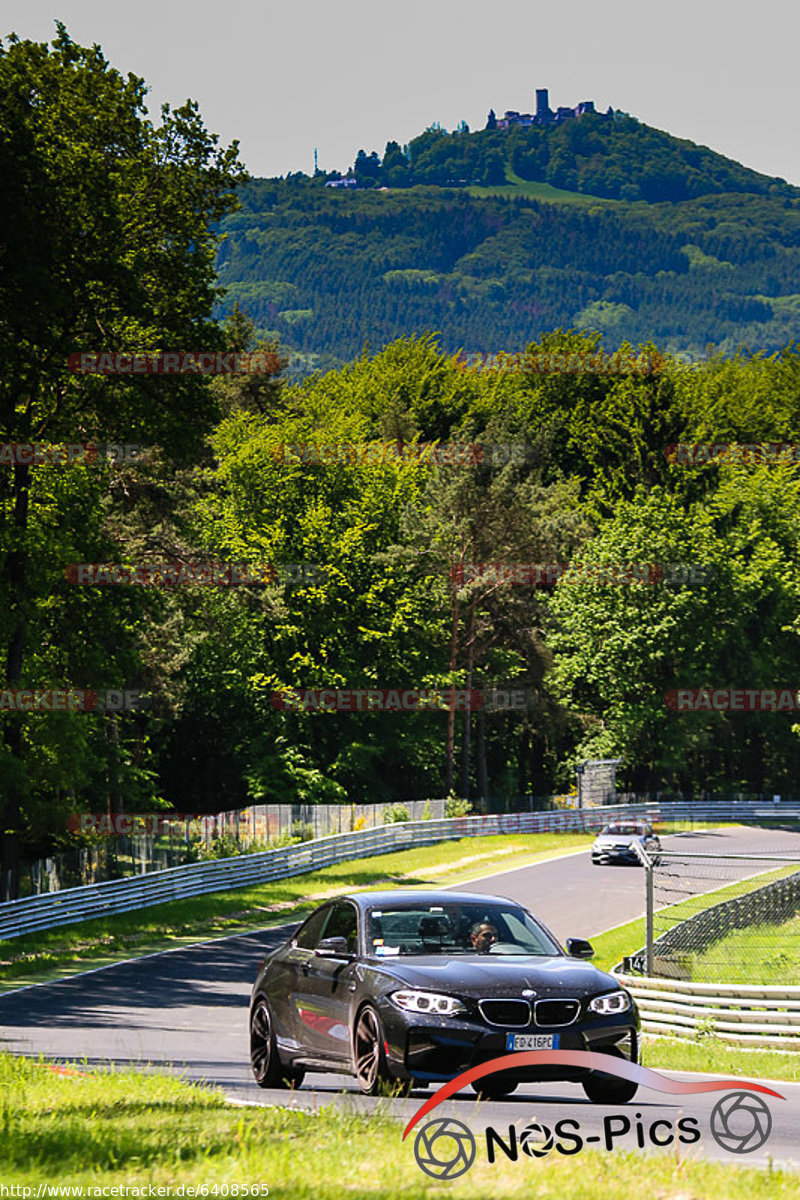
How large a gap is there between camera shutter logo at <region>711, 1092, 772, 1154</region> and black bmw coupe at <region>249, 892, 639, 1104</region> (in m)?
0.66

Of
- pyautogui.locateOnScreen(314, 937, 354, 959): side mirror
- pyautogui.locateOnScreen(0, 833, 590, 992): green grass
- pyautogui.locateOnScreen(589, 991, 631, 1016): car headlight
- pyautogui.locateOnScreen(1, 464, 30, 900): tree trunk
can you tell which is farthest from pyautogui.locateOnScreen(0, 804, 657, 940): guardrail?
pyautogui.locateOnScreen(589, 991, 631, 1016): car headlight

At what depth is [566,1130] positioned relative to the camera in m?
9.47

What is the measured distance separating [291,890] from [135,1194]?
39.2 metres

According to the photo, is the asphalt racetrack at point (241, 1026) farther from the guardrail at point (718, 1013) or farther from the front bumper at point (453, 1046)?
the guardrail at point (718, 1013)

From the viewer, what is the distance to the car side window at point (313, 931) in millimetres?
12234

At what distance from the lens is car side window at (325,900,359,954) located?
1142cm

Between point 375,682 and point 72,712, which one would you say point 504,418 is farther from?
point 72,712

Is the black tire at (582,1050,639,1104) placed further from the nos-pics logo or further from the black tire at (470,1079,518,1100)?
the black tire at (470,1079,518,1100)

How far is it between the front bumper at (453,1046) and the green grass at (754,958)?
16043mm

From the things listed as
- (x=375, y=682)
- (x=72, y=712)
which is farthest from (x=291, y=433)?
(x=72, y=712)

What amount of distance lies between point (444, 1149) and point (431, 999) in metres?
1.99
